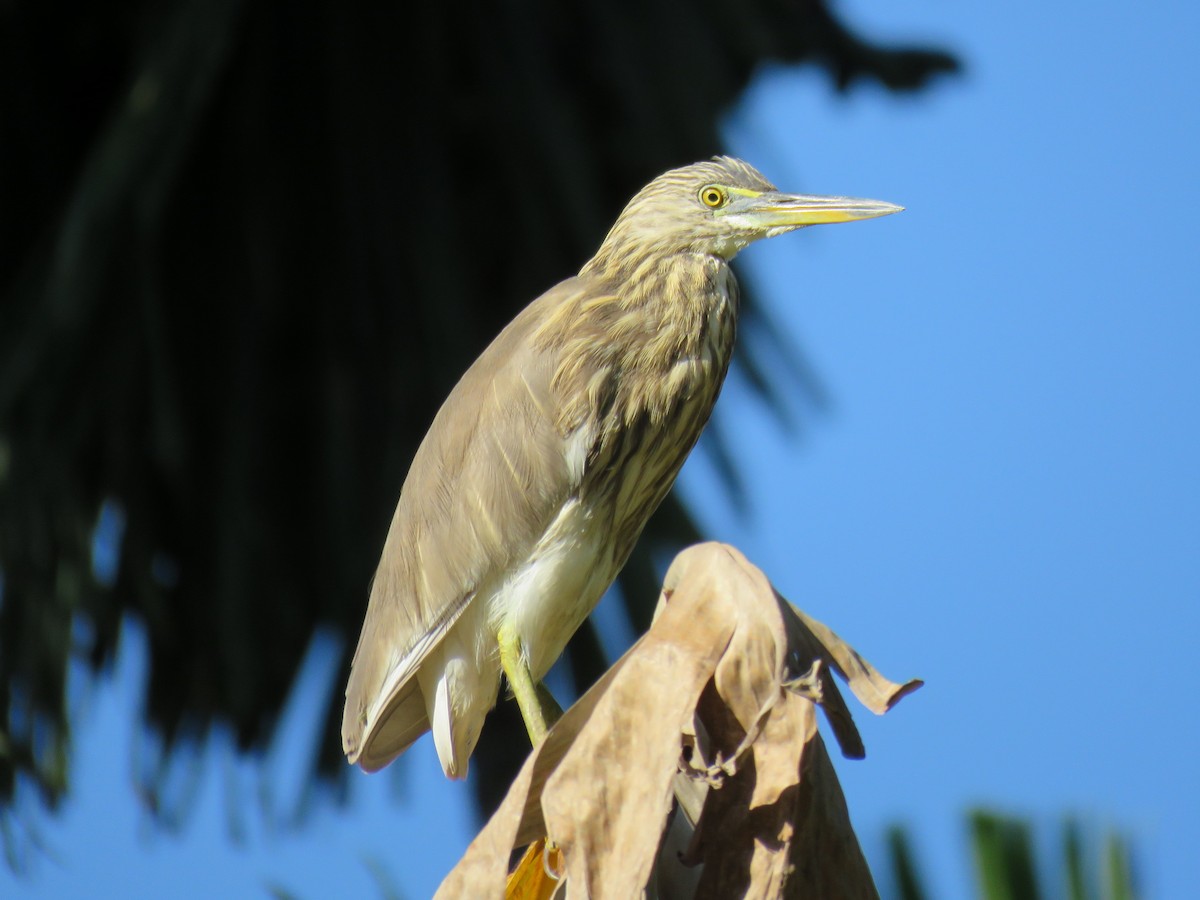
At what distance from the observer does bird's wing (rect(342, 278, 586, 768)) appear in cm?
274

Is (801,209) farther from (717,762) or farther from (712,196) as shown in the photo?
(717,762)

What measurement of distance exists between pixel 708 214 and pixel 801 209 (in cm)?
18

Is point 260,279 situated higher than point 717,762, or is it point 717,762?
point 260,279

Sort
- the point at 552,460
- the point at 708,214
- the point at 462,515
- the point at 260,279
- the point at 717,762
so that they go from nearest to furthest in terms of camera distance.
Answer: the point at 717,762 → the point at 552,460 → the point at 462,515 → the point at 708,214 → the point at 260,279

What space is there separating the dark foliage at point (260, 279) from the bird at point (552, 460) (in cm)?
121

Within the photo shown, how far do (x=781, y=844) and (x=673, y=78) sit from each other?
3.19m

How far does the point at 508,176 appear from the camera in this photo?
177 inches

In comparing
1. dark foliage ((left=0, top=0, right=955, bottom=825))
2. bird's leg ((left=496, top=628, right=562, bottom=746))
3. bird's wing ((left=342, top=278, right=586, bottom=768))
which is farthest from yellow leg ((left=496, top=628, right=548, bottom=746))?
dark foliage ((left=0, top=0, right=955, bottom=825))

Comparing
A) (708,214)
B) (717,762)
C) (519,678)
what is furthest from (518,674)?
(717,762)

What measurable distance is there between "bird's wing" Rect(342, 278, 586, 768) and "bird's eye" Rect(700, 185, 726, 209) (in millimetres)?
288

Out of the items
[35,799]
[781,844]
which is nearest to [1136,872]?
[781,844]

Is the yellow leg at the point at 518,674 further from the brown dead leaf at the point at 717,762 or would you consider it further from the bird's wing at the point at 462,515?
the brown dead leaf at the point at 717,762

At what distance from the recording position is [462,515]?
2840mm

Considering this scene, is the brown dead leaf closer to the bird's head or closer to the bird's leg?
the bird's leg
